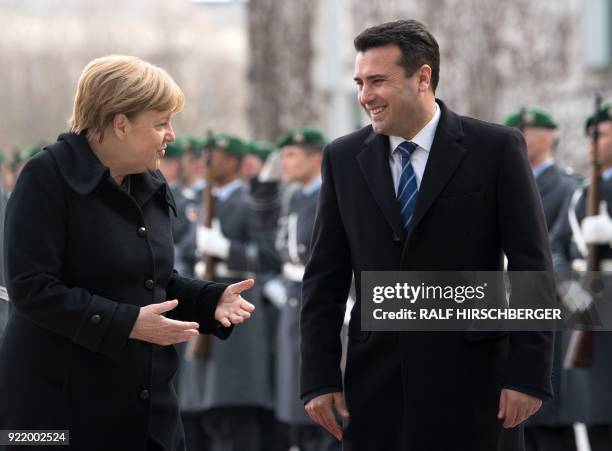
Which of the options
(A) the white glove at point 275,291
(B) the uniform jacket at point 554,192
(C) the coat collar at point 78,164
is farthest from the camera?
(A) the white glove at point 275,291

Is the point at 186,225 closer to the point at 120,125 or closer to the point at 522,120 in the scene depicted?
the point at 522,120

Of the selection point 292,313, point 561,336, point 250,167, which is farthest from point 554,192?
point 250,167

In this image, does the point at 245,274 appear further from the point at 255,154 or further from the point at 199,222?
the point at 255,154

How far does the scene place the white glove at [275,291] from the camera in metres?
9.65

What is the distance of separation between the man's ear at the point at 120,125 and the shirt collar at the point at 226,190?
18.5 ft

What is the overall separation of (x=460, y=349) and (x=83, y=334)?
121 cm

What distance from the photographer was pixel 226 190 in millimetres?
9922

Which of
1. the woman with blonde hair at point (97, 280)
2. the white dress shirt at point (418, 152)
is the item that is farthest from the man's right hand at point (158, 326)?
the white dress shirt at point (418, 152)

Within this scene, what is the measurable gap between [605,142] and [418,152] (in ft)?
10.9

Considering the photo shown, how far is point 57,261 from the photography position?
13.0 feet

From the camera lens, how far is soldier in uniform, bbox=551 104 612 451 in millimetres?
7340

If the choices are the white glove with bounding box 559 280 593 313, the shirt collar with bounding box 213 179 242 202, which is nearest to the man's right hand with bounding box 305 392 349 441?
the white glove with bounding box 559 280 593 313

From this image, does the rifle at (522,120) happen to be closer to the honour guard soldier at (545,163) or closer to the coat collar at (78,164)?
the honour guard soldier at (545,163)

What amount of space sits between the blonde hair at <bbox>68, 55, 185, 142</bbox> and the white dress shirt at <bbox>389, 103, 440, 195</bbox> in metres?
0.82
